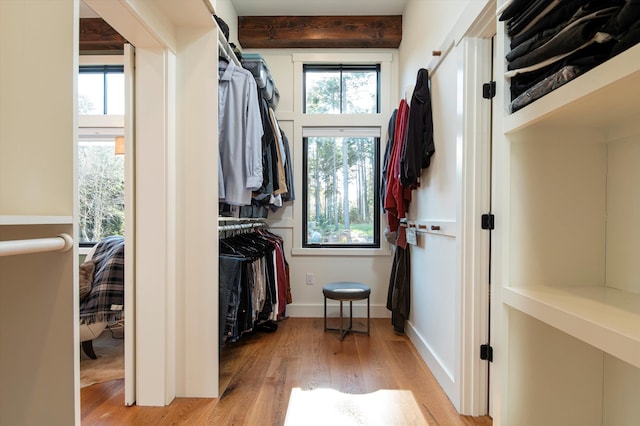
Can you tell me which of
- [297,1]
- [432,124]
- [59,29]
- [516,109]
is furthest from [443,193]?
[297,1]

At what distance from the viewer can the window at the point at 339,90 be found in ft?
11.2

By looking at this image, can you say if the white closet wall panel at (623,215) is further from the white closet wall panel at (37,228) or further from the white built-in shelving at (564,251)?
the white closet wall panel at (37,228)

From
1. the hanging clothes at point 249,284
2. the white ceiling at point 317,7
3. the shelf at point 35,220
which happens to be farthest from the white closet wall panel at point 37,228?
the white ceiling at point 317,7

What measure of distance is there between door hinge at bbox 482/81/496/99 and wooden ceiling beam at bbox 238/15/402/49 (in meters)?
1.91

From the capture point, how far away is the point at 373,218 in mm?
3387

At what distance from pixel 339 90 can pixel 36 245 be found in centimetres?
324

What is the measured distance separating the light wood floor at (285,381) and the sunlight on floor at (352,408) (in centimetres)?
4

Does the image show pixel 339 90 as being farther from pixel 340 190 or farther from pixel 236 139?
pixel 236 139

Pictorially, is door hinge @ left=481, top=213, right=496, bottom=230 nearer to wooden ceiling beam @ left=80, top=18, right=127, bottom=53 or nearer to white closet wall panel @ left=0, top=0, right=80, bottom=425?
white closet wall panel @ left=0, top=0, right=80, bottom=425

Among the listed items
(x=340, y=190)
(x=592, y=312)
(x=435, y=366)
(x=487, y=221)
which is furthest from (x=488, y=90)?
(x=340, y=190)

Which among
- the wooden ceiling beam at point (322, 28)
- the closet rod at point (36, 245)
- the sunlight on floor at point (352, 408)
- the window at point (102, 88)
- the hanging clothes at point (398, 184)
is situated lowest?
the sunlight on floor at point (352, 408)

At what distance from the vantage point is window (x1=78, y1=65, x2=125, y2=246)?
3.18 m

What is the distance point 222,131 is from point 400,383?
77.1 inches

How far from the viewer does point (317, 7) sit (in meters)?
3.02
